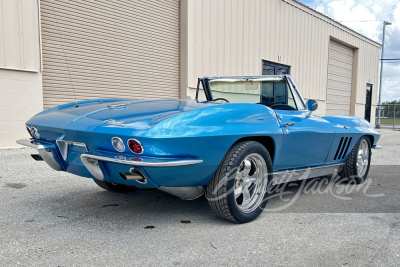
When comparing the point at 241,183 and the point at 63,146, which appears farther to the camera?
the point at 241,183

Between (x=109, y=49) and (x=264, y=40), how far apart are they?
602cm

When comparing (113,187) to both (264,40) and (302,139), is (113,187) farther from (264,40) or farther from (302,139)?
(264,40)

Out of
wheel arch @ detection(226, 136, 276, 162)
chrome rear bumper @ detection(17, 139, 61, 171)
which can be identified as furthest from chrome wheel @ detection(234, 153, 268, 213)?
chrome rear bumper @ detection(17, 139, 61, 171)

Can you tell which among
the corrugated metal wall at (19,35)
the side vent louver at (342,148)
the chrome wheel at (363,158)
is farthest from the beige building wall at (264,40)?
the side vent louver at (342,148)

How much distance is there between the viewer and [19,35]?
6.30 metres

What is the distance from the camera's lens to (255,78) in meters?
3.82

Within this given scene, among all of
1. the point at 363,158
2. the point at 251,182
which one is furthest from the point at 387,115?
the point at 251,182

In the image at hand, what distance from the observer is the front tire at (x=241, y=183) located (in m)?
2.59

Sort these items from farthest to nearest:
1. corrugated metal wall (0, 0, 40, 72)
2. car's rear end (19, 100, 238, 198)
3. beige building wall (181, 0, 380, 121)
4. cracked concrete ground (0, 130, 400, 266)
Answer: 1. beige building wall (181, 0, 380, 121)
2. corrugated metal wall (0, 0, 40, 72)
3. car's rear end (19, 100, 238, 198)
4. cracked concrete ground (0, 130, 400, 266)

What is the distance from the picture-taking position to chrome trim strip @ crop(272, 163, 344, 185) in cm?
314

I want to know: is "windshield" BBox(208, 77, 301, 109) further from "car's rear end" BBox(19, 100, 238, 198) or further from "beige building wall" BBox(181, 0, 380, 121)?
"beige building wall" BBox(181, 0, 380, 121)

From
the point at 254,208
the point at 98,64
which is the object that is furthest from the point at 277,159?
the point at 98,64

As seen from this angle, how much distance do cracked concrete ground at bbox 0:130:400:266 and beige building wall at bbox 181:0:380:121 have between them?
Result: 6.27m

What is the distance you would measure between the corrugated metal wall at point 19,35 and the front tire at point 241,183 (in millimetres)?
5134
